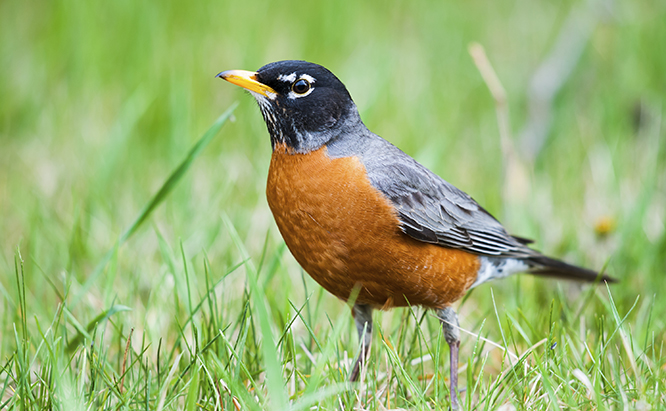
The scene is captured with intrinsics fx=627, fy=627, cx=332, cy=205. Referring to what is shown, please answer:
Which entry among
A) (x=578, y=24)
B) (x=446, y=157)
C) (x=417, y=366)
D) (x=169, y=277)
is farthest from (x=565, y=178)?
(x=169, y=277)

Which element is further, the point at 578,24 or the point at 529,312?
the point at 578,24

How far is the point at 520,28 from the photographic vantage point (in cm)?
856

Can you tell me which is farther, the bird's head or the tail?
the tail

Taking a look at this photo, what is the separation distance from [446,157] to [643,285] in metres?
2.41

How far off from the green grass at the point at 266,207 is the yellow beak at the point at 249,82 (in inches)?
9.1

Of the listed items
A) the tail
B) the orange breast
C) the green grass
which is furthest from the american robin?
the tail

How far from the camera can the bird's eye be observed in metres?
3.07

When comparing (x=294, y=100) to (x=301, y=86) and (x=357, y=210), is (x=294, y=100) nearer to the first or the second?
(x=301, y=86)

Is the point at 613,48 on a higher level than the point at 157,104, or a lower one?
higher

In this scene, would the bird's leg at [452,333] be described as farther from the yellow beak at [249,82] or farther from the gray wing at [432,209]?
the yellow beak at [249,82]

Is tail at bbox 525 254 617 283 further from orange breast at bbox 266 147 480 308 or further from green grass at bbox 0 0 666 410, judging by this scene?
orange breast at bbox 266 147 480 308

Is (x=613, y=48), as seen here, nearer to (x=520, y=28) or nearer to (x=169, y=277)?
(x=520, y=28)

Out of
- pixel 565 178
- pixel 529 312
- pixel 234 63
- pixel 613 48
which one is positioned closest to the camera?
pixel 529 312

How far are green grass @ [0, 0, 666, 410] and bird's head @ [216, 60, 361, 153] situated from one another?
249mm
